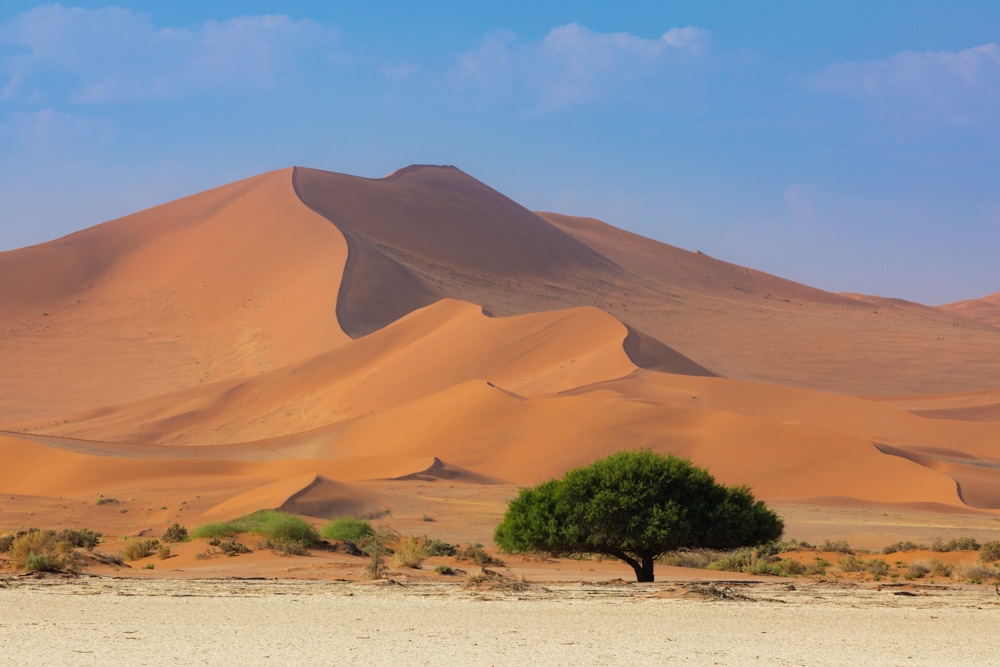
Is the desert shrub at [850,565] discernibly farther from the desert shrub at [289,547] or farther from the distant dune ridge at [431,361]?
the distant dune ridge at [431,361]

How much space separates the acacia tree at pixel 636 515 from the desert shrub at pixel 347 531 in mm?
6479

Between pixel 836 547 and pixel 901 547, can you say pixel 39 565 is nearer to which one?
pixel 836 547

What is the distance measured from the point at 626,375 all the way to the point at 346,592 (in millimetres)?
41257

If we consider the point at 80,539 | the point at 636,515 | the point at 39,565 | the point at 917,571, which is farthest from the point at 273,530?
the point at 917,571

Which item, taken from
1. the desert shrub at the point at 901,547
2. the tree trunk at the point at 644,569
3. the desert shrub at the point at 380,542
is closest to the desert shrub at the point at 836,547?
the desert shrub at the point at 901,547

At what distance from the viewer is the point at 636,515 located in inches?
782

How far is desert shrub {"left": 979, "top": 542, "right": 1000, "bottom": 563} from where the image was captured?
83.1ft

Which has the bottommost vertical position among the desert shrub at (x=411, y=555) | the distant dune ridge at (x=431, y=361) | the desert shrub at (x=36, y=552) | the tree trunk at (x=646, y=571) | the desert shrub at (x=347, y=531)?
the tree trunk at (x=646, y=571)

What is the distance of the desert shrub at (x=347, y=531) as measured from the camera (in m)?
Result: 26.7

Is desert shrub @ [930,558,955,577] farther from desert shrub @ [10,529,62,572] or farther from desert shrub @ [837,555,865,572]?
desert shrub @ [10,529,62,572]

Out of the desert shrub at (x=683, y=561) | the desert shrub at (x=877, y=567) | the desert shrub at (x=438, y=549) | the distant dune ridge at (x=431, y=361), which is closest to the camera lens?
the desert shrub at (x=877, y=567)

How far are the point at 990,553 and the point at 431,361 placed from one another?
4108cm

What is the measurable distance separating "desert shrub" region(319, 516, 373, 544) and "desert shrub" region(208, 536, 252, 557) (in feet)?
8.66

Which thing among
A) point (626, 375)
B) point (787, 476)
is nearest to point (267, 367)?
point (626, 375)
